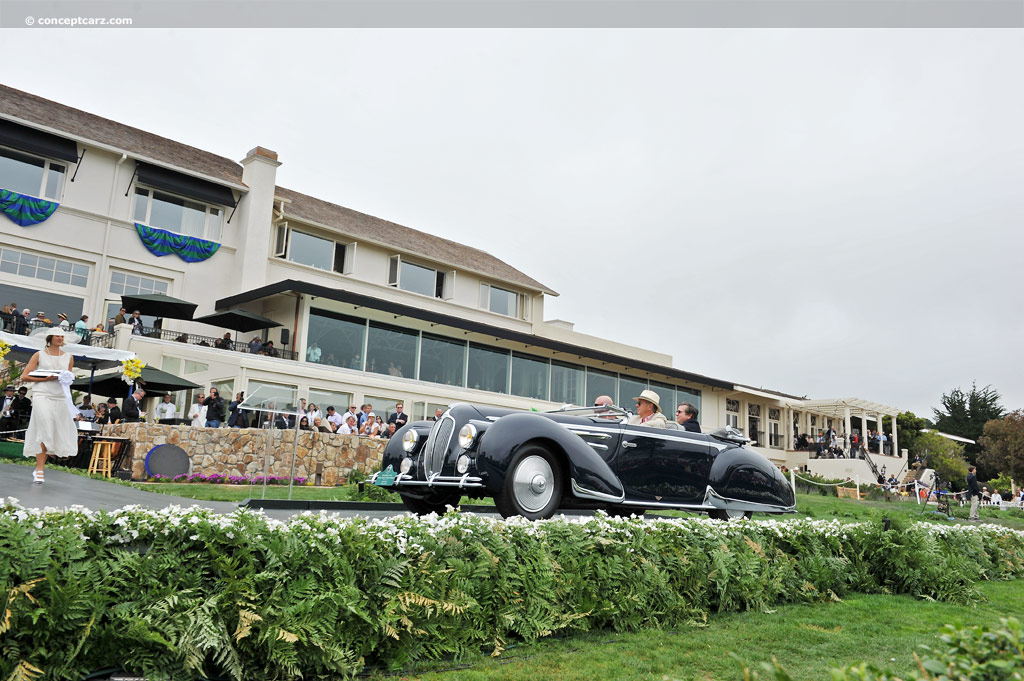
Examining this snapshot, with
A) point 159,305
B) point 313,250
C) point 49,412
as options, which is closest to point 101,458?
point 49,412

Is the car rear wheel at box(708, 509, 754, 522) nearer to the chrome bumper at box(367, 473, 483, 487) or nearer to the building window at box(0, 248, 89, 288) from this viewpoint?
the chrome bumper at box(367, 473, 483, 487)

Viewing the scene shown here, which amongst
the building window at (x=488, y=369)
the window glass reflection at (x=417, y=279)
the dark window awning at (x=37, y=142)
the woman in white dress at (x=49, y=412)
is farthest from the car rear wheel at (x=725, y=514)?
the window glass reflection at (x=417, y=279)

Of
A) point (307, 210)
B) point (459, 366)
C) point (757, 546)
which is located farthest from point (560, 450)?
point (307, 210)

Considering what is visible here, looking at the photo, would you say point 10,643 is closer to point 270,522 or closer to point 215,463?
point 270,522

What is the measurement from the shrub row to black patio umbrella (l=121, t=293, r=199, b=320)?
743 inches

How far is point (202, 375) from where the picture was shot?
20969mm

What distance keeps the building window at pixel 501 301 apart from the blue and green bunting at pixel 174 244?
13331 millimetres

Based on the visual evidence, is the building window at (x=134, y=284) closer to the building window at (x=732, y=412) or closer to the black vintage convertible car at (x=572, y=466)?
the black vintage convertible car at (x=572, y=466)

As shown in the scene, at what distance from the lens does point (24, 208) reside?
23.0 meters

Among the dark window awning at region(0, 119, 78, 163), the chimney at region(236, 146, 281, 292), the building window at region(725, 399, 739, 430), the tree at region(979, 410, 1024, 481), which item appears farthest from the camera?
the building window at region(725, 399, 739, 430)

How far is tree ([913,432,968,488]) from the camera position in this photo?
4725cm

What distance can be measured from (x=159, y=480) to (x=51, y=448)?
489 centimetres

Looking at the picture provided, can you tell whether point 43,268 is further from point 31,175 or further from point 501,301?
point 501,301

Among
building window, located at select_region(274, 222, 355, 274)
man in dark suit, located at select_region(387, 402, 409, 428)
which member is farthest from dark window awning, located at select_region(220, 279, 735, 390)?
man in dark suit, located at select_region(387, 402, 409, 428)
